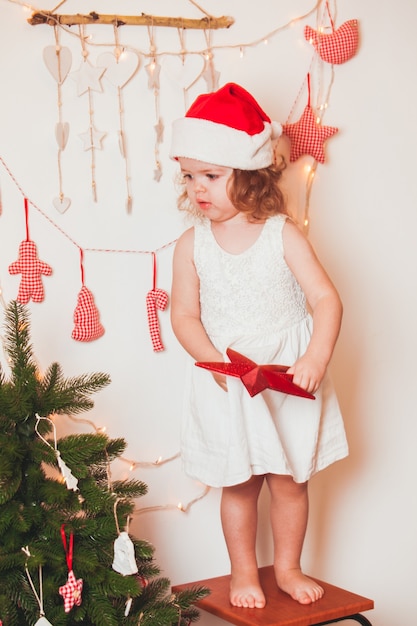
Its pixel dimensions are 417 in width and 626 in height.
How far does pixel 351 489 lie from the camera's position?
2.10 m

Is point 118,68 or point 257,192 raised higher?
point 118,68

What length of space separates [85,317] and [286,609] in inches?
27.1

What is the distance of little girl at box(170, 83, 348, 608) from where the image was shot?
1.57 meters

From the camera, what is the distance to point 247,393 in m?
1.58

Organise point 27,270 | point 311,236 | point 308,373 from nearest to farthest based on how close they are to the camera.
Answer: point 308,373 → point 27,270 → point 311,236

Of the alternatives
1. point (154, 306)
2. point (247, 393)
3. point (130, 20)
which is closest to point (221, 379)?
point (247, 393)

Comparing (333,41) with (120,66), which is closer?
(120,66)

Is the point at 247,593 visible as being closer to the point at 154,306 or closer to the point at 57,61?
the point at 154,306

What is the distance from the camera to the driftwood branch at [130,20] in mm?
1750

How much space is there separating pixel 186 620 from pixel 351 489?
0.67 m

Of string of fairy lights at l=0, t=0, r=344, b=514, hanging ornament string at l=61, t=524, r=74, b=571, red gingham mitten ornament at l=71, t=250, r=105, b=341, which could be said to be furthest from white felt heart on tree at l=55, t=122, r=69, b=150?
hanging ornament string at l=61, t=524, r=74, b=571

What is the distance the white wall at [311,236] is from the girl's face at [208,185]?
10.5 inches

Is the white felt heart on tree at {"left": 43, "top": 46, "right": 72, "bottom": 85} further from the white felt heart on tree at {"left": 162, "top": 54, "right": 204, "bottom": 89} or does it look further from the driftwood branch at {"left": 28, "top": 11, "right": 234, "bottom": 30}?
the white felt heart on tree at {"left": 162, "top": 54, "right": 204, "bottom": 89}

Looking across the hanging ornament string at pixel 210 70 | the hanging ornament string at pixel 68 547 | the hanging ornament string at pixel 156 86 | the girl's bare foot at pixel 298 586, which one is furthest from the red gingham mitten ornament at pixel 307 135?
the hanging ornament string at pixel 68 547
